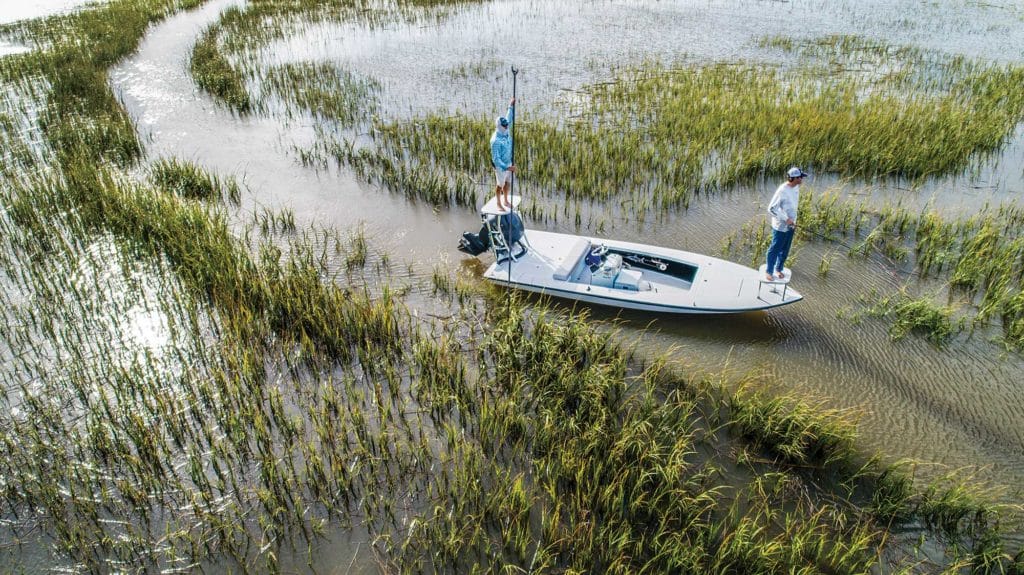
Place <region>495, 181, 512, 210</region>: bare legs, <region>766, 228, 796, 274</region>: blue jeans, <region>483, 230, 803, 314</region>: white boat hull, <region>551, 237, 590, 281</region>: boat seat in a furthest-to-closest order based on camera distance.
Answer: <region>495, 181, 512, 210</region>: bare legs → <region>551, 237, 590, 281</region>: boat seat → <region>483, 230, 803, 314</region>: white boat hull → <region>766, 228, 796, 274</region>: blue jeans

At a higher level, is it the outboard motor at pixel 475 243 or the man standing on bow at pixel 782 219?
the man standing on bow at pixel 782 219

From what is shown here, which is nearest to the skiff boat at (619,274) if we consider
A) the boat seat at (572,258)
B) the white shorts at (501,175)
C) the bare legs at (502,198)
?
the boat seat at (572,258)

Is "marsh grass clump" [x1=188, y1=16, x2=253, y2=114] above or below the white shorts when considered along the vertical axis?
above

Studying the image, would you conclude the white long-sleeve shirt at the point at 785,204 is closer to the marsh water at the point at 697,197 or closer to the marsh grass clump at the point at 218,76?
the marsh water at the point at 697,197

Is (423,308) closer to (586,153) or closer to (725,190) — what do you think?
(586,153)

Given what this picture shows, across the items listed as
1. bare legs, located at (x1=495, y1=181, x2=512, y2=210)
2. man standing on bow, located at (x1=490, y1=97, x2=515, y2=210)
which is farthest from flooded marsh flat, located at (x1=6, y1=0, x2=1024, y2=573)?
man standing on bow, located at (x1=490, y1=97, x2=515, y2=210)

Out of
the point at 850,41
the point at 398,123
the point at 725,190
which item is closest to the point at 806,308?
the point at 725,190

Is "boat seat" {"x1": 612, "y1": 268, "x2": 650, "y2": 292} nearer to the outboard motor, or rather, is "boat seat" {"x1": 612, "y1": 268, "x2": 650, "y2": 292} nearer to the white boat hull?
the white boat hull
